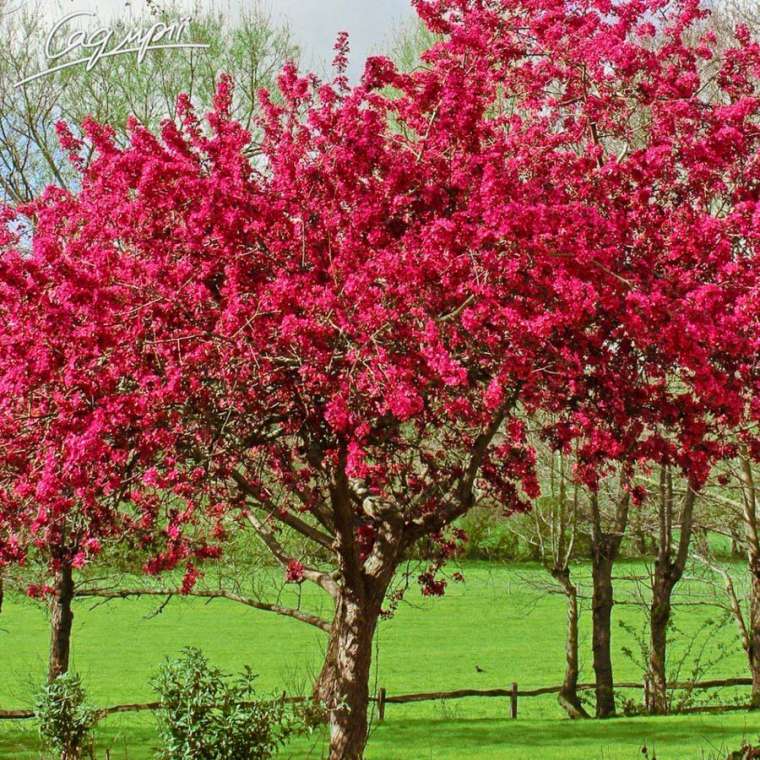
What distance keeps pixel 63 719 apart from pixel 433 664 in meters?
26.6

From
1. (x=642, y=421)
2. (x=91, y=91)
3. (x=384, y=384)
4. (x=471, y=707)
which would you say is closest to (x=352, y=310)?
(x=384, y=384)

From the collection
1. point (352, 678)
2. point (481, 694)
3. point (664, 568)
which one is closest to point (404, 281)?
point (352, 678)

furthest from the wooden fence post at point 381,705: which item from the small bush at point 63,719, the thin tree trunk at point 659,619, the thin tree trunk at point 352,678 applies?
Answer: the small bush at point 63,719

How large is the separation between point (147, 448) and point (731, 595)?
60.3ft

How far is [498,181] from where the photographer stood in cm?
877

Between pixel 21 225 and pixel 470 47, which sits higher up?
pixel 470 47

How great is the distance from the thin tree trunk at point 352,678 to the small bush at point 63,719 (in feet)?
8.79

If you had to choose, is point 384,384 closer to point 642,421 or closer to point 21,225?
point 642,421

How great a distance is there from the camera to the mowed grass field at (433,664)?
56.4ft

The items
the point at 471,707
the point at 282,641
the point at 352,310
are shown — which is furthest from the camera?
the point at 282,641

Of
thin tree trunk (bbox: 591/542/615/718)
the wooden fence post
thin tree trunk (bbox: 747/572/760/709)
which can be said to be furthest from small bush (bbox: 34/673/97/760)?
thin tree trunk (bbox: 747/572/760/709)

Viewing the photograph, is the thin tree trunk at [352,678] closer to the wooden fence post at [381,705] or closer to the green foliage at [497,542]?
the wooden fence post at [381,705]

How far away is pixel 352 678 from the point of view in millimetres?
11617

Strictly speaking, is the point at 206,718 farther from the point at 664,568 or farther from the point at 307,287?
the point at 664,568
